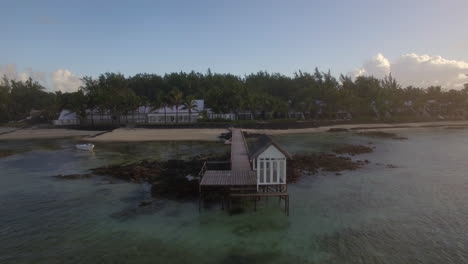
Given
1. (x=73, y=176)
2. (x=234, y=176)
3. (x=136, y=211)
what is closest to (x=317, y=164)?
(x=234, y=176)

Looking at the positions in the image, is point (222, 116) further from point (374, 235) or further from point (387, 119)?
point (374, 235)

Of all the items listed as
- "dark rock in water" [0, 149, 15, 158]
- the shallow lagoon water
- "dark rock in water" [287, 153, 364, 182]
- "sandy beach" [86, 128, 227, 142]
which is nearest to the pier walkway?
the shallow lagoon water

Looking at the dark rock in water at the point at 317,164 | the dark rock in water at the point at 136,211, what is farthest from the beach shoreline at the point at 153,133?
the dark rock in water at the point at 136,211

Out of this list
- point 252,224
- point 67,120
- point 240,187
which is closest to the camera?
point 252,224

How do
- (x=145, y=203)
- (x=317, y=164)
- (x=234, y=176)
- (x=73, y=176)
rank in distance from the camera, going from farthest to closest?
(x=317, y=164) < (x=73, y=176) < (x=234, y=176) < (x=145, y=203)

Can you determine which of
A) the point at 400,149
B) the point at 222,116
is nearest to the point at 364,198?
the point at 400,149

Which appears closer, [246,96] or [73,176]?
[73,176]

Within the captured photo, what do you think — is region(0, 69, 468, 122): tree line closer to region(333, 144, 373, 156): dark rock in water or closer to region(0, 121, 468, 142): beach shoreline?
region(0, 121, 468, 142): beach shoreline

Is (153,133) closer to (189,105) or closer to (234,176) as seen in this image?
(189,105)
